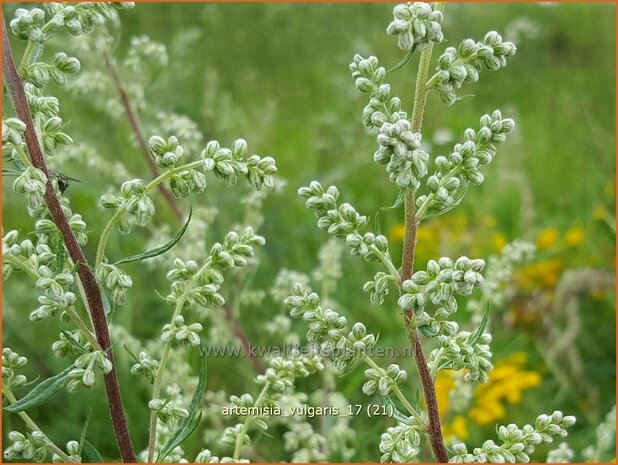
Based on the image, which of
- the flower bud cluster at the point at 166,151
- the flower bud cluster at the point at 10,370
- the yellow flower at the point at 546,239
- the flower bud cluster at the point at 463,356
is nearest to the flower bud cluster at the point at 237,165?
the flower bud cluster at the point at 166,151

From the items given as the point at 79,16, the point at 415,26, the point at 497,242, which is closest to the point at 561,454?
the point at 415,26

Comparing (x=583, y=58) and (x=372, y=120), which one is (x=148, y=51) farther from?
(x=583, y=58)

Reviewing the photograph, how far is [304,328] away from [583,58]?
4889 millimetres

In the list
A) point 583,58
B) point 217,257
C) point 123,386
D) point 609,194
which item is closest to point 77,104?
point 123,386

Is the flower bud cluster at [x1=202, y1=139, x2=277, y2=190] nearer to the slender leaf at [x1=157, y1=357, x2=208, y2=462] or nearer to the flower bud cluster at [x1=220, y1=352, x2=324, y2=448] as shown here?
the slender leaf at [x1=157, y1=357, x2=208, y2=462]

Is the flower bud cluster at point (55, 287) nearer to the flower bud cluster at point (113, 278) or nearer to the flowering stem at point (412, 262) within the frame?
the flower bud cluster at point (113, 278)

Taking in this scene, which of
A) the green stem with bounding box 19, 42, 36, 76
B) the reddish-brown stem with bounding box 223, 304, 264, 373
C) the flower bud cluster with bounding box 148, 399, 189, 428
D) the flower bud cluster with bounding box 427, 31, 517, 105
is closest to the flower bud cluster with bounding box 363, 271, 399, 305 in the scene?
the flower bud cluster with bounding box 427, 31, 517, 105

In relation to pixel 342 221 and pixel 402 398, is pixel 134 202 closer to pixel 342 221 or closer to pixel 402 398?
pixel 342 221

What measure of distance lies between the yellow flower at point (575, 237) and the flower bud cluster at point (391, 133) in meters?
3.24

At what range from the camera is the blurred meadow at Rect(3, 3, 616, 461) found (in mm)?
3746

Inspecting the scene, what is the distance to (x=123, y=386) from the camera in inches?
149

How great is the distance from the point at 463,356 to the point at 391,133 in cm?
56

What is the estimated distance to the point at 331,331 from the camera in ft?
5.84

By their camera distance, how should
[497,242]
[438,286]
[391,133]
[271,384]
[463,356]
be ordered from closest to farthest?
[391,133], [438,286], [463,356], [271,384], [497,242]
